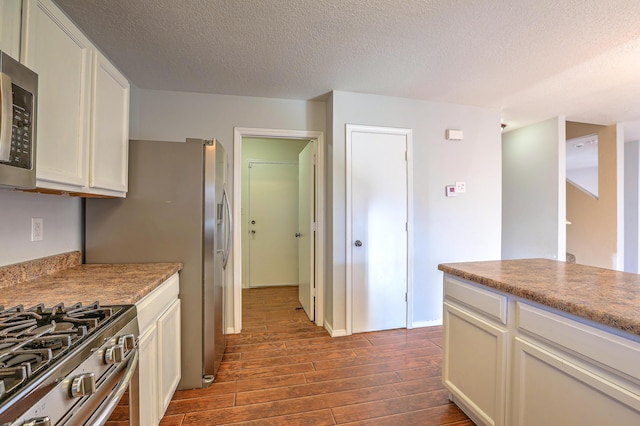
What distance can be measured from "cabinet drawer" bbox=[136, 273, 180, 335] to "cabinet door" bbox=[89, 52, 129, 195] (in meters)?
0.63

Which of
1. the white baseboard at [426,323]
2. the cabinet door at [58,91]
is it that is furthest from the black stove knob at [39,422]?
the white baseboard at [426,323]

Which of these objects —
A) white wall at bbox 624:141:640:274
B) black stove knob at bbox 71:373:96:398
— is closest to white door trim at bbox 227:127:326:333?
black stove knob at bbox 71:373:96:398

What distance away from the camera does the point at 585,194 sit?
428cm

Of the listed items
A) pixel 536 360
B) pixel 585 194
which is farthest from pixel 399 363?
pixel 585 194

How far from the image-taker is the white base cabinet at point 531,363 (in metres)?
0.94

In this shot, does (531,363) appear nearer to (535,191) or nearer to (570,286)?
(570,286)

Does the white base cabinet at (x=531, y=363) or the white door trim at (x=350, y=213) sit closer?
the white base cabinet at (x=531, y=363)

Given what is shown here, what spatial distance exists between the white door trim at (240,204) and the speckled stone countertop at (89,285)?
1088mm

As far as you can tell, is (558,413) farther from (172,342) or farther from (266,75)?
(266,75)

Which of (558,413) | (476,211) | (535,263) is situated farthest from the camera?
(476,211)

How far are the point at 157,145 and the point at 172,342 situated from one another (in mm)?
1262

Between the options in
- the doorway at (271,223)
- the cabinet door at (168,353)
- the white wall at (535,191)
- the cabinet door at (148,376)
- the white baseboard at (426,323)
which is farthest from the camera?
the doorway at (271,223)

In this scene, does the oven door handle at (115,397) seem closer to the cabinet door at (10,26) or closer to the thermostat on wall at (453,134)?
the cabinet door at (10,26)

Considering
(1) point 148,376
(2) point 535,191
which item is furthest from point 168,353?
(2) point 535,191
